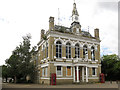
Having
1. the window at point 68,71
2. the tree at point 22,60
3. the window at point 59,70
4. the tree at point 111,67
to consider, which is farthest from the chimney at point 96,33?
the tree at point 22,60

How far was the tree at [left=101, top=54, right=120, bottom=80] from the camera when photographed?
120 ft

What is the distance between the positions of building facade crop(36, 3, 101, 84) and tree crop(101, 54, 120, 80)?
29.3 feet

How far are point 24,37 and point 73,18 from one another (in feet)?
39.4

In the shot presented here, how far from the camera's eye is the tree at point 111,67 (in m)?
36.7

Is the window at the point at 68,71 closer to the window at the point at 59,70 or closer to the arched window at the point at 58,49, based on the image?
the window at the point at 59,70

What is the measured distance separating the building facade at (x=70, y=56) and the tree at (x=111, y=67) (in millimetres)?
8945

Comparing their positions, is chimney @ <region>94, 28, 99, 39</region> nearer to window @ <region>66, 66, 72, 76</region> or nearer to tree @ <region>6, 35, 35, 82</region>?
window @ <region>66, 66, 72, 76</region>

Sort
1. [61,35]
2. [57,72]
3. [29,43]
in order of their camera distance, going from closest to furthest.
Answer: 1. [57,72]
2. [61,35]
3. [29,43]

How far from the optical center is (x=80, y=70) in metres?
27.5

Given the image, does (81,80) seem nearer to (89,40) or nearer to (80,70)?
(80,70)

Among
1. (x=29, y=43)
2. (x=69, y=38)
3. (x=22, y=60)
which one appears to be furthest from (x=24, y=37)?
(x=69, y=38)

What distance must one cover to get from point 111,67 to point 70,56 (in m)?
17.1

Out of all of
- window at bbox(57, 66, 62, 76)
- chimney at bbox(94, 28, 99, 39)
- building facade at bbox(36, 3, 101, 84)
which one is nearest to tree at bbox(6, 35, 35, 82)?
building facade at bbox(36, 3, 101, 84)

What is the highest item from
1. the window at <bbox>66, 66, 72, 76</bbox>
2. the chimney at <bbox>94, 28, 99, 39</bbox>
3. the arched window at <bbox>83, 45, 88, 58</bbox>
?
the chimney at <bbox>94, 28, 99, 39</bbox>
